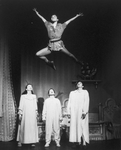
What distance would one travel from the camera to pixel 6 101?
6418 millimetres

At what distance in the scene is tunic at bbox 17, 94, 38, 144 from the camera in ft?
18.3

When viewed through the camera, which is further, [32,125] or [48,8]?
[48,8]

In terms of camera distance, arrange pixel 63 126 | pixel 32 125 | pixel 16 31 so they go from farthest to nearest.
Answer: pixel 16 31 → pixel 63 126 → pixel 32 125

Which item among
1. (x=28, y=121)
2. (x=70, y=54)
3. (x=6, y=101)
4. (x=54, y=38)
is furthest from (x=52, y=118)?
(x=54, y=38)

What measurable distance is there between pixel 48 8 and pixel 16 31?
49.7 inches

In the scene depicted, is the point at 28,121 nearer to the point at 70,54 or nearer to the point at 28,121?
the point at 28,121

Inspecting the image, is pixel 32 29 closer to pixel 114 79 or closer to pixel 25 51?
pixel 25 51

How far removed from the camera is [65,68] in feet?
24.1

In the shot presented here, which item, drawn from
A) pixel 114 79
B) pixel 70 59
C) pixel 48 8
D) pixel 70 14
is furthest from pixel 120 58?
pixel 48 8

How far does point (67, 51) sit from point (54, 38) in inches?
24.4

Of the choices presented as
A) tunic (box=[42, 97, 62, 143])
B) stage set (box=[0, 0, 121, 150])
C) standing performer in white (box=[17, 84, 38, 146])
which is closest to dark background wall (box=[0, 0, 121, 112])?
stage set (box=[0, 0, 121, 150])

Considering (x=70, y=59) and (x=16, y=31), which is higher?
(x=16, y=31)

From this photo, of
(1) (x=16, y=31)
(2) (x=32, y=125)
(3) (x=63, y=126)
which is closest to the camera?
(2) (x=32, y=125)

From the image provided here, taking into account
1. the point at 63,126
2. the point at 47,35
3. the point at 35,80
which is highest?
the point at 47,35
